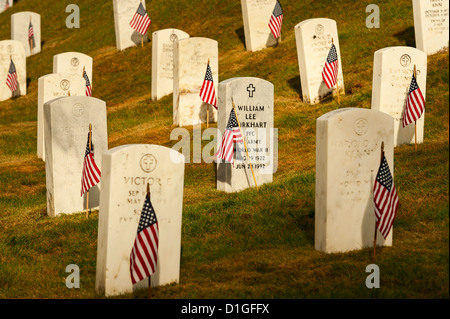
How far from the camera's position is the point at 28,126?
23.6 meters

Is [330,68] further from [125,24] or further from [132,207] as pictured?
[125,24]

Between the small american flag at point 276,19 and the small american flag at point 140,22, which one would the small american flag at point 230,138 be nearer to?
the small american flag at point 276,19

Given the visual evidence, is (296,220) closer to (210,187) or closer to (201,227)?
(201,227)

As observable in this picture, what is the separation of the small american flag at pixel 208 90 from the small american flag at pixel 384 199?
9420mm

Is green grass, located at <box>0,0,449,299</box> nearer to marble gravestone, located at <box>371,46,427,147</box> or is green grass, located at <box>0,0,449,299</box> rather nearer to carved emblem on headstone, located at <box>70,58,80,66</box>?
marble gravestone, located at <box>371,46,427,147</box>

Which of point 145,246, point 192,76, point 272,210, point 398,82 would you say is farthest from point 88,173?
point 192,76

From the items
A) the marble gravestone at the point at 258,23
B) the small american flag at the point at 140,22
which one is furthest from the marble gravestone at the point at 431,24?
the small american flag at the point at 140,22

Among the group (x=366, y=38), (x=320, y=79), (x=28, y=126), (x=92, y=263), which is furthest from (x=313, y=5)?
(x=92, y=263)

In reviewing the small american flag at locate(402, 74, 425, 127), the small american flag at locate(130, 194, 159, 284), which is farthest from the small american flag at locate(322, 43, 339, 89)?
the small american flag at locate(130, 194, 159, 284)

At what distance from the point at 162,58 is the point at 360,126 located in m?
13.3

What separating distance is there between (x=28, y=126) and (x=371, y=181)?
15396mm

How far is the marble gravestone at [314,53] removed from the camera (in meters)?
18.8

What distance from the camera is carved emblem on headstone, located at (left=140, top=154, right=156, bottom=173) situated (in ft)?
30.7

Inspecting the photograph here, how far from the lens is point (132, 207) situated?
9.31 meters
